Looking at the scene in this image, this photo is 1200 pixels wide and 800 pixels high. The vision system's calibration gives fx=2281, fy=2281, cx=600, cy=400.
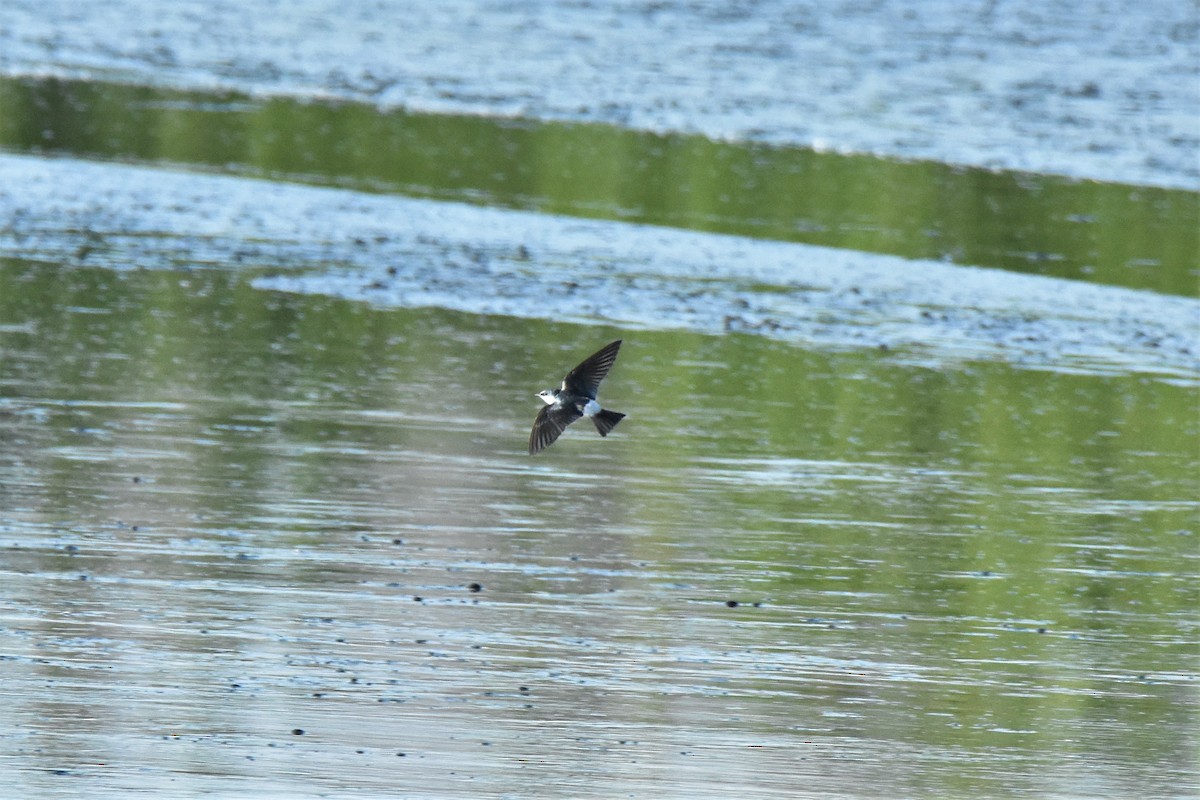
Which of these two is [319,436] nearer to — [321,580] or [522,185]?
[321,580]

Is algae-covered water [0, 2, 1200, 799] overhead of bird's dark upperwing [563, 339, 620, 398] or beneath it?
beneath

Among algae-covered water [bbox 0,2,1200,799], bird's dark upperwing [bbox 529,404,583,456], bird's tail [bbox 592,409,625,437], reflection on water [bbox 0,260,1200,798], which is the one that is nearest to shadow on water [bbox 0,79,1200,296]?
algae-covered water [bbox 0,2,1200,799]

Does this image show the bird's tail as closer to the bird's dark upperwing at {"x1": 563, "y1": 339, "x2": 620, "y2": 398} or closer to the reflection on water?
the bird's dark upperwing at {"x1": 563, "y1": 339, "x2": 620, "y2": 398}

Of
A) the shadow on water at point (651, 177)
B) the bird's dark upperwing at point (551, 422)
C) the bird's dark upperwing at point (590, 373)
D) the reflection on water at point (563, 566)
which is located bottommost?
the shadow on water at point (651, 177)

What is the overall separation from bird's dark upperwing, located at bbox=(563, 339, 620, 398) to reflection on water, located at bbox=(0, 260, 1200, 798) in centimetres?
78

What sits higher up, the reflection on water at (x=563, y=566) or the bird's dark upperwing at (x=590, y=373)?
the bird's dark upperwing at (x=590, y=373)

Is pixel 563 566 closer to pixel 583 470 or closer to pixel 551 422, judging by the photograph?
pixel 551 422

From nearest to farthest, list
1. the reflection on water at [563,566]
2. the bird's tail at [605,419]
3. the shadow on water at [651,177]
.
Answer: the reflection on water at [563,566], the bird's tail at [605,419], the shadow on water at [651,177]

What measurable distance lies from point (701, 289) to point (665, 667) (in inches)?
342

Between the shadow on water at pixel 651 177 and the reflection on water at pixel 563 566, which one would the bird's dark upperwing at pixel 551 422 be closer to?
the reflection on water at pixel 563 566

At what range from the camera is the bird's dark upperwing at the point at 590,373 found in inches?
368

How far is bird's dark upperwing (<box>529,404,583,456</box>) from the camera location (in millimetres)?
9359

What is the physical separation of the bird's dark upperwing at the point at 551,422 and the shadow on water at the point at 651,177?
385 inches

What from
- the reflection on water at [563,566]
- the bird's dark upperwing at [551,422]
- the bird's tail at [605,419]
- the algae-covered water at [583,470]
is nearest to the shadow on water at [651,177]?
the algae-covered water at [583,470]
